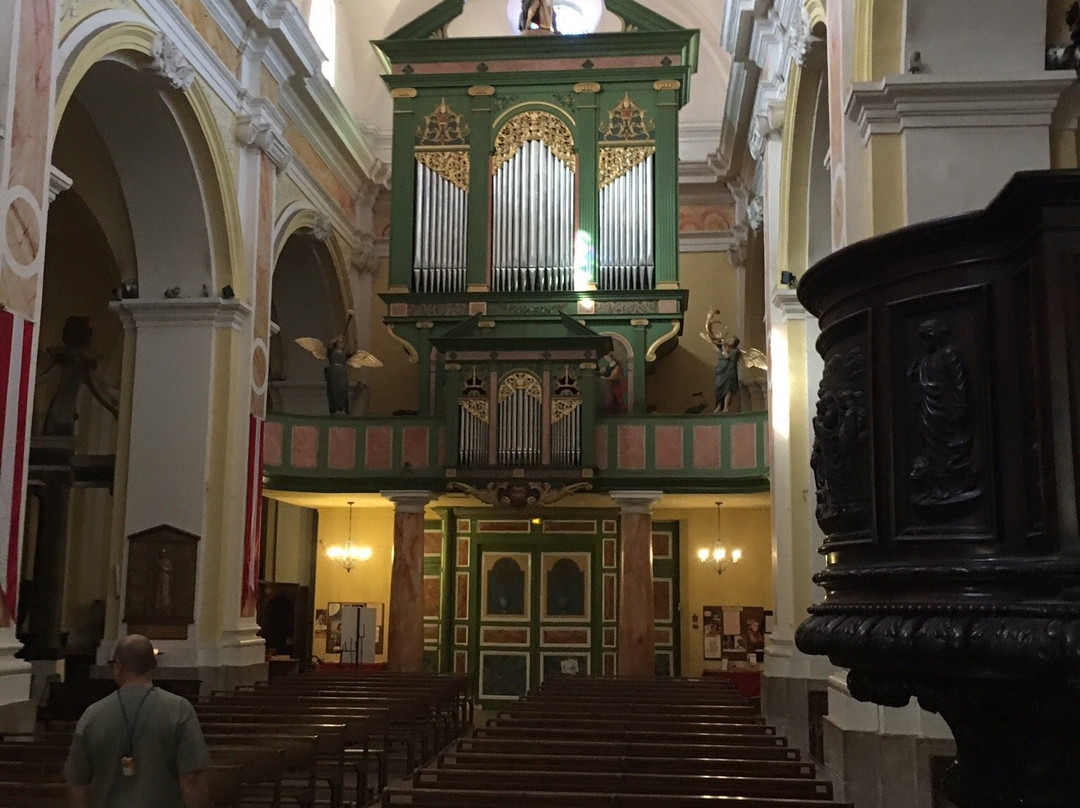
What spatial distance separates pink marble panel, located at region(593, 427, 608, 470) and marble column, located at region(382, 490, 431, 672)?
8.34 feet

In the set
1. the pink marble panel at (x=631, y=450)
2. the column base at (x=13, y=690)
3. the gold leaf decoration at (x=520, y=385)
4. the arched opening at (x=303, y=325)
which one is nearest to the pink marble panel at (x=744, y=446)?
the pink marble panel at (x=631, y=450)

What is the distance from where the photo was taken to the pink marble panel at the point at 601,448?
55.3 feet

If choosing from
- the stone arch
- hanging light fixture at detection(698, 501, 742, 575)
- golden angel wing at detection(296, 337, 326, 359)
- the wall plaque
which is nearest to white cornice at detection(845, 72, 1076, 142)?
the stone arch

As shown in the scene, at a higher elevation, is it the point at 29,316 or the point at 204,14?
the point at 204,14

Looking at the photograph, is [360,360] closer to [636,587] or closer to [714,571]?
[636,587]

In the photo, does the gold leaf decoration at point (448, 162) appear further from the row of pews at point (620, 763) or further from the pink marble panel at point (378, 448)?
the row of pews at point (620, 763)

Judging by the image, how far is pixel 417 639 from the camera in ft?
55.6

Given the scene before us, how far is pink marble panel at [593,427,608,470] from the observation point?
16.8 meters

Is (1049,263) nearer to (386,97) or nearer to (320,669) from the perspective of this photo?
(320,669)

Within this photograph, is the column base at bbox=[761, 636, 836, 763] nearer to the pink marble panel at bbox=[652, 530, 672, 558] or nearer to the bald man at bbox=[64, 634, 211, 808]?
the pink marble panel at bbox=[652, 530, 672, 558]

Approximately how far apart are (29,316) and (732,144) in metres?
13.1

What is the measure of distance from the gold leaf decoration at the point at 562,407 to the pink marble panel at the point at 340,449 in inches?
118

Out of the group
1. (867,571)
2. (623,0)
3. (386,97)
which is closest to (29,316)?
(867,571)

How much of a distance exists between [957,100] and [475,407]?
10.3 meters
